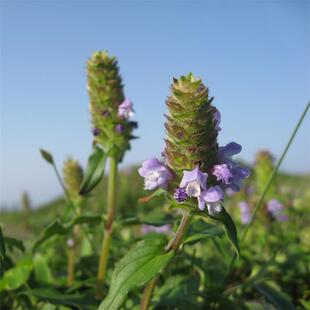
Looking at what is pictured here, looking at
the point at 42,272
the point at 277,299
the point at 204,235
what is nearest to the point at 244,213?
the point at 277,299

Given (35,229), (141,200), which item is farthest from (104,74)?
(35,229)

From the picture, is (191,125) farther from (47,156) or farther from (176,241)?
(47,156)

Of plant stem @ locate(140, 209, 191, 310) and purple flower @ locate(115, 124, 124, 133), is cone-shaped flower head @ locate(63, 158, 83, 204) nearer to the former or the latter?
purple flower @ locate(115, 124, 124, 133)

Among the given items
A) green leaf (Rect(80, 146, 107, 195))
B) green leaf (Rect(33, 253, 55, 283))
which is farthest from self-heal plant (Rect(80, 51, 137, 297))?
green leaf (Rect(33, 253, 55, 283))

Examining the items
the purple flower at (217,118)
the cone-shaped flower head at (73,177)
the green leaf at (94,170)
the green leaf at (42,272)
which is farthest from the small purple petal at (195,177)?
the cone-shaped flower head at (73,177)

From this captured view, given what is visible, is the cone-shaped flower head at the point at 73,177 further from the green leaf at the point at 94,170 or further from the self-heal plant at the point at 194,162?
the self-heal plant at the point at 194,162

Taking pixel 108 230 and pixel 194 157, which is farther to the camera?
pixel 108 230

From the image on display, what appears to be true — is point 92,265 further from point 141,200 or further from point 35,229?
point 35,229
